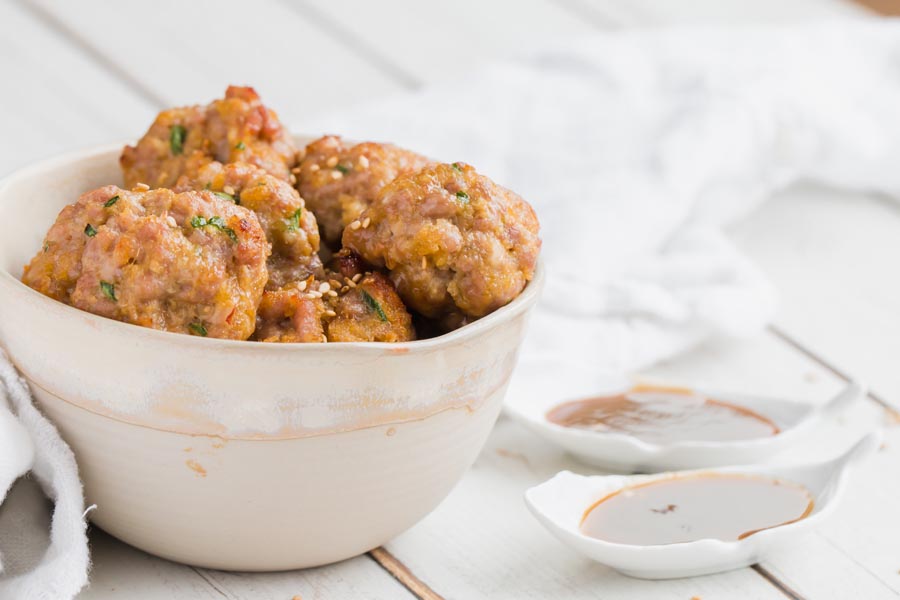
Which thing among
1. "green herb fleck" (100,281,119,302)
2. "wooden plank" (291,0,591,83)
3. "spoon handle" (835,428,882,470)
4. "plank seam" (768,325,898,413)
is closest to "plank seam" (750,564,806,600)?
"spoon handle" (835,428,882,470)

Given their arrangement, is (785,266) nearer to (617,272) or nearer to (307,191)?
(617,272)

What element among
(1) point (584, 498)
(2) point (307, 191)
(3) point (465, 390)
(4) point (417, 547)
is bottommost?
(4) point (417, 547)

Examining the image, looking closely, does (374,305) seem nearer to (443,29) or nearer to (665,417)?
(665,417)

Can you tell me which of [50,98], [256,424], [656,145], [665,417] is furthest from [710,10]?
[256,424]

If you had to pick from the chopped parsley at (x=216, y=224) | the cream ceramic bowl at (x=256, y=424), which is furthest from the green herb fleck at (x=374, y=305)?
the chopped parsley at (x=216, y=224)

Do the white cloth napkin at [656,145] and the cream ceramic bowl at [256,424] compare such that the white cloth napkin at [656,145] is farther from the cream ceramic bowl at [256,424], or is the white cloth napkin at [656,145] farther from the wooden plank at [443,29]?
the cream ceramic bowl at [256,424]

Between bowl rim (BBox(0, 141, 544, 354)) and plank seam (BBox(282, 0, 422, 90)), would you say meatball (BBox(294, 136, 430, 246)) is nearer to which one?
bowl rim (BBox(0, 141, 544, 354))

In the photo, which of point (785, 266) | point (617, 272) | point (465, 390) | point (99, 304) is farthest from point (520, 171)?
point (99, 304)
